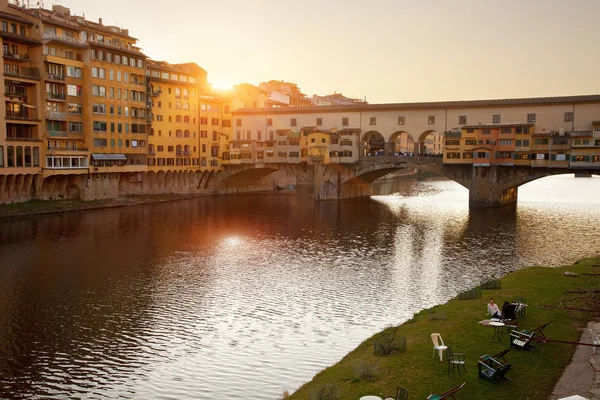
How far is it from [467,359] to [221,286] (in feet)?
64.8

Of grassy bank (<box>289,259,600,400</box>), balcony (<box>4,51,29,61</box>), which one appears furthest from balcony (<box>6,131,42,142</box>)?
grassy bank (<box>289,259,600,400</box>)

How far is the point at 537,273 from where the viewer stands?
3162 cm

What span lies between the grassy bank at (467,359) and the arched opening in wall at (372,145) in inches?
2520

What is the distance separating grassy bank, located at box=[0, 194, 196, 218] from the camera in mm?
62125

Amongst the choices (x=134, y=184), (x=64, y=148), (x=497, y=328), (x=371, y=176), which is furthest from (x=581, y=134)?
(x=64, y=148)

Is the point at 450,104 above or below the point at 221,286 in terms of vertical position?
above

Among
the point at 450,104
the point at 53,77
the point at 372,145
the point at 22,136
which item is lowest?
the point at 22,136

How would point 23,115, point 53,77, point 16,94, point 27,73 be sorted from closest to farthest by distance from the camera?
point 16,94 < point 23,115 < point 27,73 < point 53,77

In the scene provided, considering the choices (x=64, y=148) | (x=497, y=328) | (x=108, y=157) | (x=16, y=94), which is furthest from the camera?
(x=108, y=157)

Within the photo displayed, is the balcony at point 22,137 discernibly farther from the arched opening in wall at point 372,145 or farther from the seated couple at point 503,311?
the seated couple at point 503,311

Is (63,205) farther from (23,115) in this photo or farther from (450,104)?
(450,104)

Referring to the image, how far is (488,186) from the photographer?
75812 mm

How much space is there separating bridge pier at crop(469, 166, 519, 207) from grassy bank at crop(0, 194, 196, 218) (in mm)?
46862

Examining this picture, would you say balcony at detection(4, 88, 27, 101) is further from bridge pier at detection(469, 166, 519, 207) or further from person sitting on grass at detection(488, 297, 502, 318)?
person sitting on grass at detection(488, 297, 502, 318)
